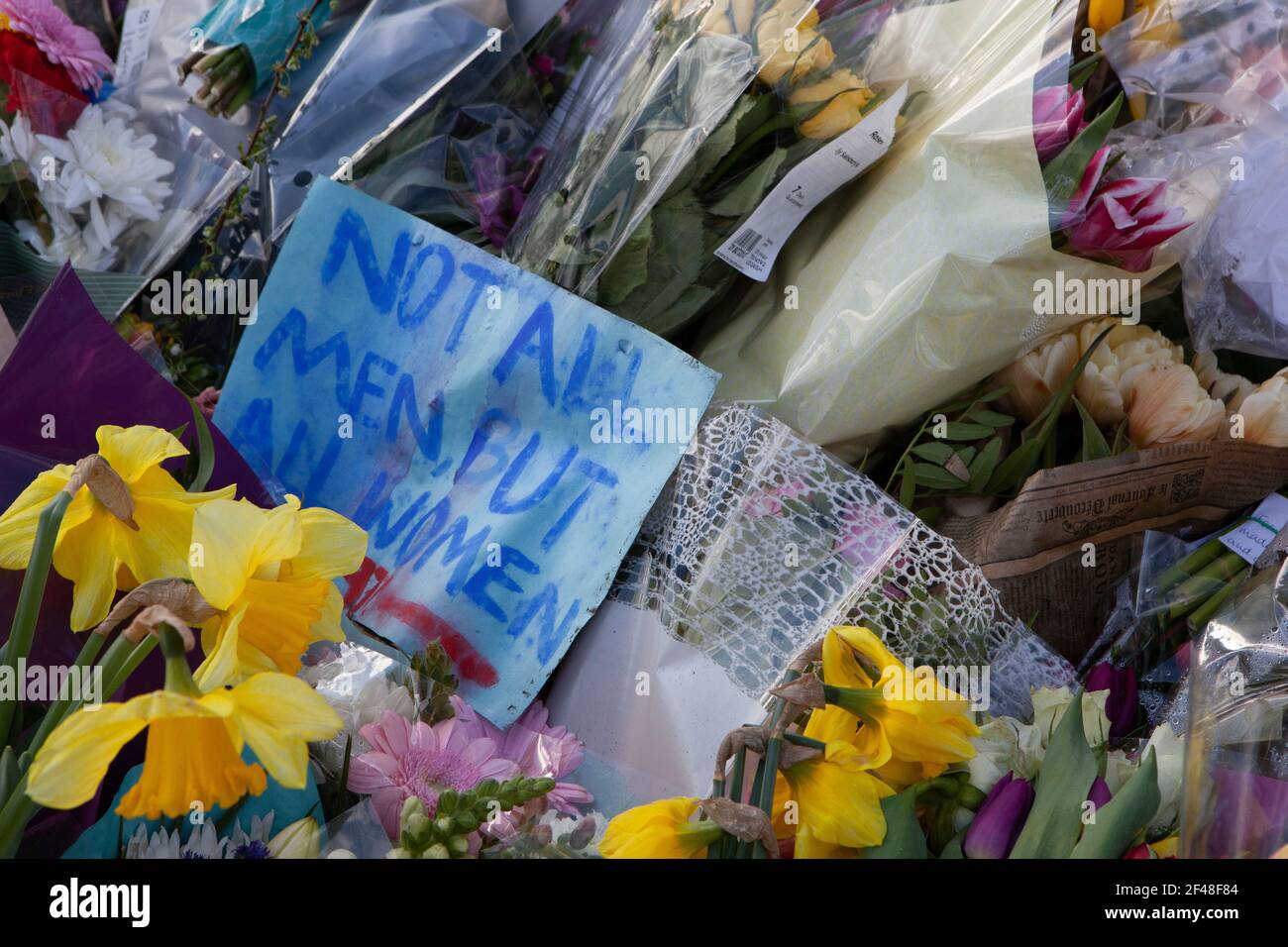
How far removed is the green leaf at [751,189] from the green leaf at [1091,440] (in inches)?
13.8

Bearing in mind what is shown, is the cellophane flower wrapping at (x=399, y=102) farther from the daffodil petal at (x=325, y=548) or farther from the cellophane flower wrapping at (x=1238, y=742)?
the cellophane flower wrapping at (x=1238, y=742)

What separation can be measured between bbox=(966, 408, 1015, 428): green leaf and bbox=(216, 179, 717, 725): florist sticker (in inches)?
9.9

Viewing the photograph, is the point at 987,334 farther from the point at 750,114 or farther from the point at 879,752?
the point at 879,752

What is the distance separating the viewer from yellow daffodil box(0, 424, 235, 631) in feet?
2.24

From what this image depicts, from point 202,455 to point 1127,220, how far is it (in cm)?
80

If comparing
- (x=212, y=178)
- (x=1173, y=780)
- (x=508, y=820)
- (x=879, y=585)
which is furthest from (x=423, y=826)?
(x=212, y=178)

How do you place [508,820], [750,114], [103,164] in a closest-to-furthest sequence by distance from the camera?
[508,820], [750,114], [103,164]

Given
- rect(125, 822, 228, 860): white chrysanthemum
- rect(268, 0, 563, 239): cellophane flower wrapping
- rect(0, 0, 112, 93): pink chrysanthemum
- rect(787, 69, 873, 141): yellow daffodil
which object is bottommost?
rect(125, 822, 228, 860): white chrysanthemum

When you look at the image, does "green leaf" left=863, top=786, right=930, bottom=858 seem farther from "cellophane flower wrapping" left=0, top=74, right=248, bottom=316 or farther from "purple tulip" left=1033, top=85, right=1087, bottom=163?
"cellophane flower wrapping" left=0, top=74, right=248, bottom=316

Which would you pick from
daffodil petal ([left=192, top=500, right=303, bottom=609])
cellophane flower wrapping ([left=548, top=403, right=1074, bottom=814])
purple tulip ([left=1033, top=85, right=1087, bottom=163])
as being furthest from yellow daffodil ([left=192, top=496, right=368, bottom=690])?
purple tulip ([left=1033, top=85, right=1087, bottom=163])

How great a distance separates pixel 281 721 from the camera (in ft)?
1.79

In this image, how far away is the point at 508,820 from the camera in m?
0.77

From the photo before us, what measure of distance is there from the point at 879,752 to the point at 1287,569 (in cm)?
41

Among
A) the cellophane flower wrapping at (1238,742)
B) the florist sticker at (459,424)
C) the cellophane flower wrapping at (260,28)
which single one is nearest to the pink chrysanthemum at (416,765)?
the florist sticker at (459,424)
